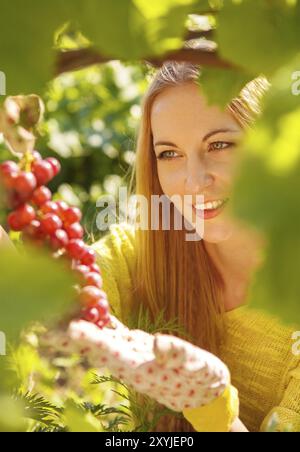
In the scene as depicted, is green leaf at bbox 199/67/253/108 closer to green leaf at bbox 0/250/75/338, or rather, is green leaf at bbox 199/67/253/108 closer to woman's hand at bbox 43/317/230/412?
woman's hand at bbox 43/317/230/412

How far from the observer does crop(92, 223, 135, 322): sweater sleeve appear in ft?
5.46

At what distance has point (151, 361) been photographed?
0.78 m

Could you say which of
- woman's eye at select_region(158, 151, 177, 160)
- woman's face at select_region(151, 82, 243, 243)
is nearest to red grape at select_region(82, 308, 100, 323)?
woman's face at select_region(151, 82, 243, 243)

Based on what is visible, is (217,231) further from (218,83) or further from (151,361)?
(218,83)

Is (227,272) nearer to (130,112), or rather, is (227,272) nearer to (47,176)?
(47,176)

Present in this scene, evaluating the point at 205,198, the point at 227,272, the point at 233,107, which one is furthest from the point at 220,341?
the point at 233,107

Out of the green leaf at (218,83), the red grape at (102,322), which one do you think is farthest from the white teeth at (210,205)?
the green leaf at (218,83)

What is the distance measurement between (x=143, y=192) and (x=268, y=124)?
149 cm

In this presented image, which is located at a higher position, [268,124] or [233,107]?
[233,107]

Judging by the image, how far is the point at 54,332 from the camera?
683mm

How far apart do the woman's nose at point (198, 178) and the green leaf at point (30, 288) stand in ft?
3.97

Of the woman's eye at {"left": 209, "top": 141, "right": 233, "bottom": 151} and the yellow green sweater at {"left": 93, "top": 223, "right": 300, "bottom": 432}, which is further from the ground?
the woman's eye at {"left": 209, "top": 141, "right": 233, "bottom": 151}

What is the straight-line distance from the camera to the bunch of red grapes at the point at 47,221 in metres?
0.68

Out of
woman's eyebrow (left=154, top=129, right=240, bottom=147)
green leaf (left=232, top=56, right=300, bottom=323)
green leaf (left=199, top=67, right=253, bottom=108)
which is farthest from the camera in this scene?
woman's eyebrow (left=154, top=129, right=240, bottom=147)
